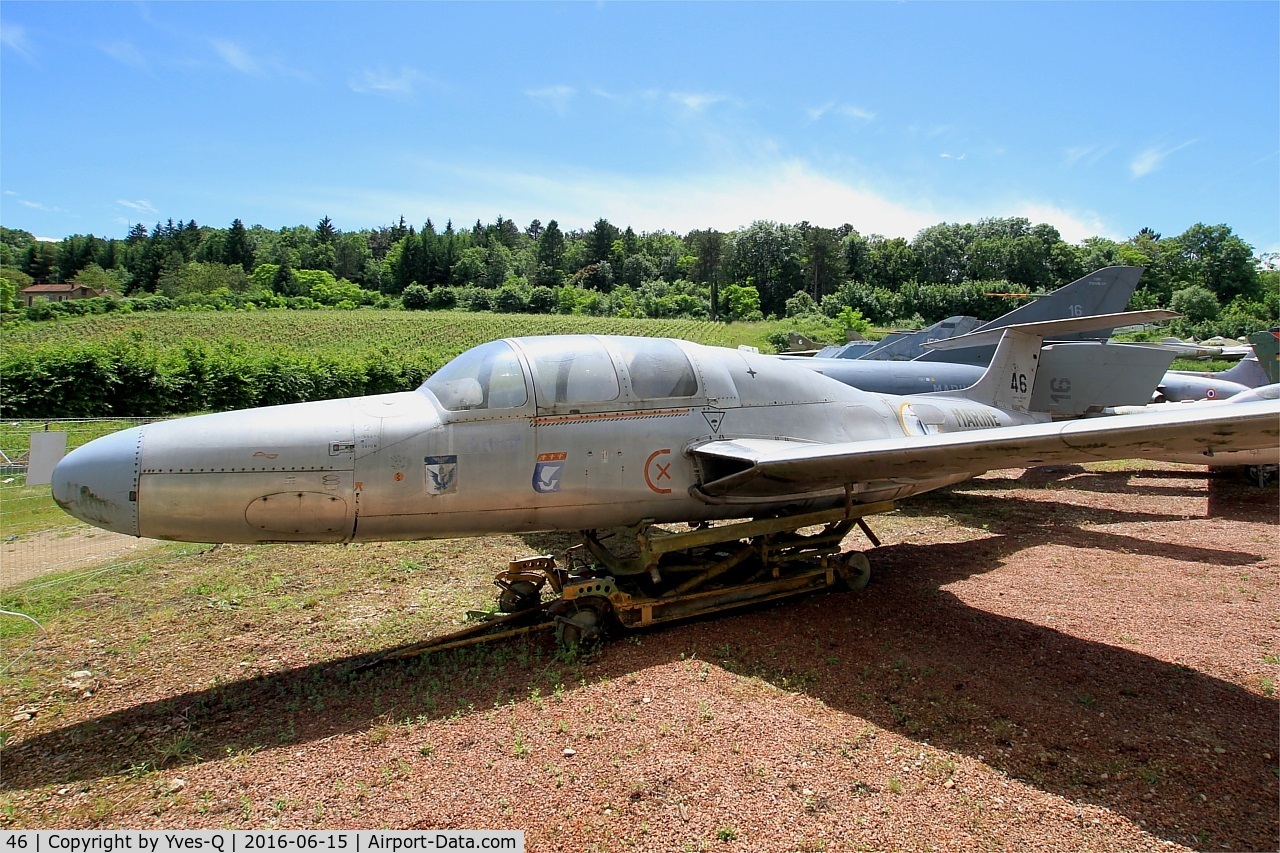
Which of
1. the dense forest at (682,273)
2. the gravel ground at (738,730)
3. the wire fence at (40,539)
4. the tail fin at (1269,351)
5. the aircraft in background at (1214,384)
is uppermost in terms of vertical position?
the dense forest at (682,273)

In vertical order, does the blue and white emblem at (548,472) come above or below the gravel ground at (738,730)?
above

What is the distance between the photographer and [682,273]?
426 feet

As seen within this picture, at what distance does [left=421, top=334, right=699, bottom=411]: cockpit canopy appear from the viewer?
18.3ft

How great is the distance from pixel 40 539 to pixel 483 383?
31.0ft

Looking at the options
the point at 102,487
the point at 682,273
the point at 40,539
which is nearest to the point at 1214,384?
the point at 102,487

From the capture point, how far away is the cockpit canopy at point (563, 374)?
5578 millimetres

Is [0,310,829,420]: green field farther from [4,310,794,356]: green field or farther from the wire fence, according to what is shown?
the wire fence

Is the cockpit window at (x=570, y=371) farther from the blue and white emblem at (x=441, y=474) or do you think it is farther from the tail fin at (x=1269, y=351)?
the tail fin at (x=1269, y=351)

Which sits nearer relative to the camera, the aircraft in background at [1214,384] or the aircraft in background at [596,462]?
the aircraft in background at [596,462]

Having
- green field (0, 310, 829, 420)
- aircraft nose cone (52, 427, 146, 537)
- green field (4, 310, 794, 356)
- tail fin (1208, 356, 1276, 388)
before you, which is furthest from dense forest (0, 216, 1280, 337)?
aircraft nose cone (52, 427, 146, 537)

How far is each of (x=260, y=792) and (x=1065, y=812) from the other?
14.6ft

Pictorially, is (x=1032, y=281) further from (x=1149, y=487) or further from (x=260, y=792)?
(x=260, y=792)

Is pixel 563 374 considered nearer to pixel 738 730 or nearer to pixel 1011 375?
pixel 738 730

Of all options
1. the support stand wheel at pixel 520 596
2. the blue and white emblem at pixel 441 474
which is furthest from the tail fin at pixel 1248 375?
the blue and white emblem at pixel 441 474
